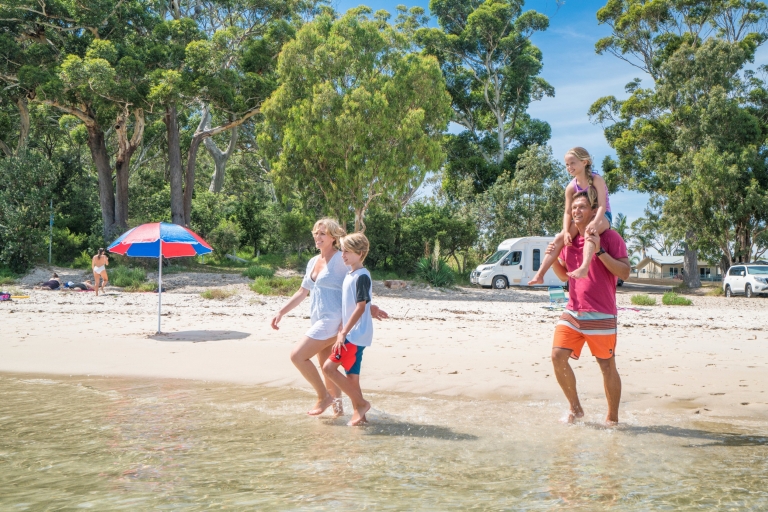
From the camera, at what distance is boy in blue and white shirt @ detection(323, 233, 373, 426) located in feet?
18.3

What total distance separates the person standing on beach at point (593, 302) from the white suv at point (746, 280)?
27765mm

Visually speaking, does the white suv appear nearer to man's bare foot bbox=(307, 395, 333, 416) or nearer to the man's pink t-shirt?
the man's pink t-shirt

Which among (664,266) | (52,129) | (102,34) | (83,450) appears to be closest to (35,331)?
(83,450)

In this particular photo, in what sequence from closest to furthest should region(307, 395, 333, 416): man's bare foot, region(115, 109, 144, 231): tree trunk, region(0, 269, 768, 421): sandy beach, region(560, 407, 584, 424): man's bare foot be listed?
region(560, 407, 584, 424): man's bare foot
region(307, 395, 333, 416): man's bare foot
region(0, 269, 768, 421): sandy beach
region(115, 109, 144, 231): tree trunk

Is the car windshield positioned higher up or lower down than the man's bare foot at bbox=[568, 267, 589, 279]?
higher up

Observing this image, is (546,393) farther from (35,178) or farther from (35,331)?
(35,178)

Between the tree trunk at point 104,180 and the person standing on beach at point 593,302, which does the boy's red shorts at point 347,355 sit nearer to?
the person standing on beach at point 593,302

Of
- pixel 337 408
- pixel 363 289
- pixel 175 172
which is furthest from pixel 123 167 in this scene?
pixel 363 289

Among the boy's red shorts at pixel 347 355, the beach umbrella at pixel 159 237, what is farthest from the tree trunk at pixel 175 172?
the boy's red shorts at pixel 347 355

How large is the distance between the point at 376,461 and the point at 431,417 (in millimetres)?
1563

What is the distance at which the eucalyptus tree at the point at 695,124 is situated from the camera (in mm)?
34188

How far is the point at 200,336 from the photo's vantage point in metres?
11.4

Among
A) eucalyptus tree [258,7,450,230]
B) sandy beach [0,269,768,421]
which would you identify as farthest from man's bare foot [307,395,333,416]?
eucalyptus tree [258,7,450,230]

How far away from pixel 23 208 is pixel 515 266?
2057 centimetres
